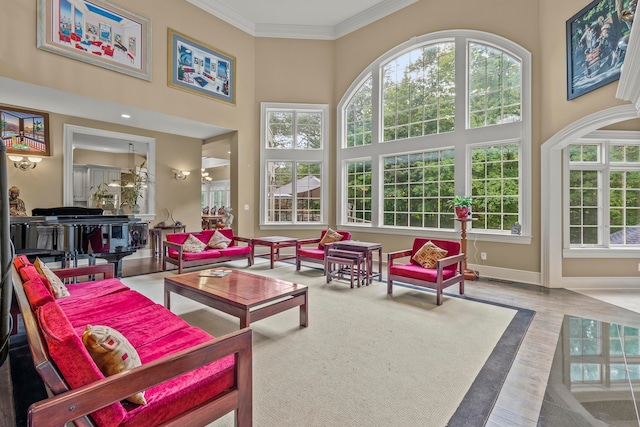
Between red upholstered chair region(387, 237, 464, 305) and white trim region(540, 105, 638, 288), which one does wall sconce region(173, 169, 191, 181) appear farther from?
white trim region(540, 105, 638, 288)

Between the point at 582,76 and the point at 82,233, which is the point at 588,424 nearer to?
the point at 582,76

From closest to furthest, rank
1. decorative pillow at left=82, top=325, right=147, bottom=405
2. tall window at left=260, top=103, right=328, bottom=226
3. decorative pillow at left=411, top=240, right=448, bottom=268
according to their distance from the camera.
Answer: decorative pillow at left=82, top=325, right=147, bottom=405 < decorative pillow at left=411, top=240, right=448, bottom=268 < tall window at left=260, top=103, right=328, bottom=226

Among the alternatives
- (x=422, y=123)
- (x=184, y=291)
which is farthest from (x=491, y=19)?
(x=184, y=291)

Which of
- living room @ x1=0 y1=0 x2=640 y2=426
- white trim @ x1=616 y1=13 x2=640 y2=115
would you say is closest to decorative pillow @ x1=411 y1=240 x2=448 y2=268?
living room @ x1=0 y1=0 x2=640 y2=426

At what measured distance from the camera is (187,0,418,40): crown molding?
6777mm

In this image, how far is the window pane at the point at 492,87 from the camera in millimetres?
5375

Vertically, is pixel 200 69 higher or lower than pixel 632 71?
higher

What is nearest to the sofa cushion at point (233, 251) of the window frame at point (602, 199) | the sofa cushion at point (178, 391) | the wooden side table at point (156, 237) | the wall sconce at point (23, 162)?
the wooden side table at point (156, 237)

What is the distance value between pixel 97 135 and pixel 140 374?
24.3ft

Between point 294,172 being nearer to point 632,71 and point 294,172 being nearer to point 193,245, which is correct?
point 193,245

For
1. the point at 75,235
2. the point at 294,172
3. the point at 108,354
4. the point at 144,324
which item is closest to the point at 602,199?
the point at 294,172

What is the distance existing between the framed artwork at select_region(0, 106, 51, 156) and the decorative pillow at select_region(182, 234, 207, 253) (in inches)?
133

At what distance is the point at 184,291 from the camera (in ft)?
10.8

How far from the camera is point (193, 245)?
5.75 m
